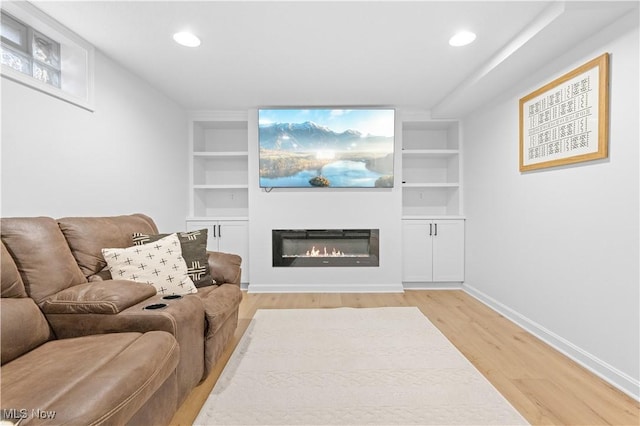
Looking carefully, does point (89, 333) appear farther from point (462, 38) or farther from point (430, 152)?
point (430, 152)

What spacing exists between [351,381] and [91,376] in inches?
54.9

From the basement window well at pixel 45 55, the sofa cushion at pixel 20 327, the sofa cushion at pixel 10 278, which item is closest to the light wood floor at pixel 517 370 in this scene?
the sofa cushion at pixel 20 327

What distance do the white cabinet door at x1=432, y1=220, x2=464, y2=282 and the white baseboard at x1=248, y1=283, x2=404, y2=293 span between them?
61cm

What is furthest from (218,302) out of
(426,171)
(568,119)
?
(426,171)

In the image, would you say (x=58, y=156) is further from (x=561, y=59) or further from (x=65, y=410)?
(x=561, y=59)

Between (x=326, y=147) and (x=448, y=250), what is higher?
(x=326, y=147)

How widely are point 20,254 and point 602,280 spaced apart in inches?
134

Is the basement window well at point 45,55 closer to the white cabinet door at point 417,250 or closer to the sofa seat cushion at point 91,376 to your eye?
the sofa seat cushion at point 91,376

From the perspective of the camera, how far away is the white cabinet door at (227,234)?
415cm

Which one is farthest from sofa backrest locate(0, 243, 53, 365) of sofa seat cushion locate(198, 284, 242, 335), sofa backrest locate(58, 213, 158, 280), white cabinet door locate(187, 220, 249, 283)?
white cabinet door locate(187, 220, 249, 283)

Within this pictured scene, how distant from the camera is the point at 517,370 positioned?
211 cm

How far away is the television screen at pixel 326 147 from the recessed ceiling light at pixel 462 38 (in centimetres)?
152

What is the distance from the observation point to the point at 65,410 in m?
0.92

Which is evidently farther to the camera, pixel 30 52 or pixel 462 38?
pixel 462 38
